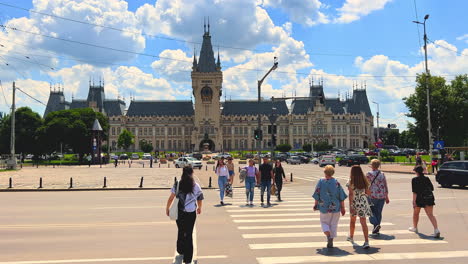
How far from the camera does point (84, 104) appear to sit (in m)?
155

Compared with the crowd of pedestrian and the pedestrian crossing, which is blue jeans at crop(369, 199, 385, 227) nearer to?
the crowd of pedestrian

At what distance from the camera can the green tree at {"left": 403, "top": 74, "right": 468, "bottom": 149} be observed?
57531mm

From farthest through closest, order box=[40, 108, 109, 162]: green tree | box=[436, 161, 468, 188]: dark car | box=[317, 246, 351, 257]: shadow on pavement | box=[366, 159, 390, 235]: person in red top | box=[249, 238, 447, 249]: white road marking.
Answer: box=[40, 108, 109, 162]: green tree < box=[436, 161, 468, 188]: dark car < box=[366, 159, 390, 235]: person in red top < box=[249, 238, 447, 249]: white road marking < box=[317, 246, 351, 257]: shadow on pavement

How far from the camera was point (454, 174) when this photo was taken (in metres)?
22.8

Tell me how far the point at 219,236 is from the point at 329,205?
9.89 feet

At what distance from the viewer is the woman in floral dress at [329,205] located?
8828 mm

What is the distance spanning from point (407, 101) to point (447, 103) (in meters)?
5.77

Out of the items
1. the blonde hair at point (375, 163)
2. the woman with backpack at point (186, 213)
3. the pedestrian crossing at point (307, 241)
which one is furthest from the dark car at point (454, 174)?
the woman with backpack at point (186, 213)

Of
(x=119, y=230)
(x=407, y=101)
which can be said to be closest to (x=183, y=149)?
(x=407, y=101)

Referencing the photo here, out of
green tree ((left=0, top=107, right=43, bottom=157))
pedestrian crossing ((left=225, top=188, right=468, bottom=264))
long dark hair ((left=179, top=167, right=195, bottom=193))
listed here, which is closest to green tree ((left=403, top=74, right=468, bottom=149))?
pedestrian crossing ((left=225, top=188, right=468, bottom=264))

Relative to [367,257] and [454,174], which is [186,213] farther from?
[454,174]

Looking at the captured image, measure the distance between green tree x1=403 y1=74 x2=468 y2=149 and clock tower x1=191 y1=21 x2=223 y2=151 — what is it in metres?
82.5

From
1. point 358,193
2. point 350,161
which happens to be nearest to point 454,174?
point 358,193

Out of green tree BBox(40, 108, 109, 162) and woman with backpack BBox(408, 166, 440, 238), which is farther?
green tree BBox(40, 108, 109, 162)
